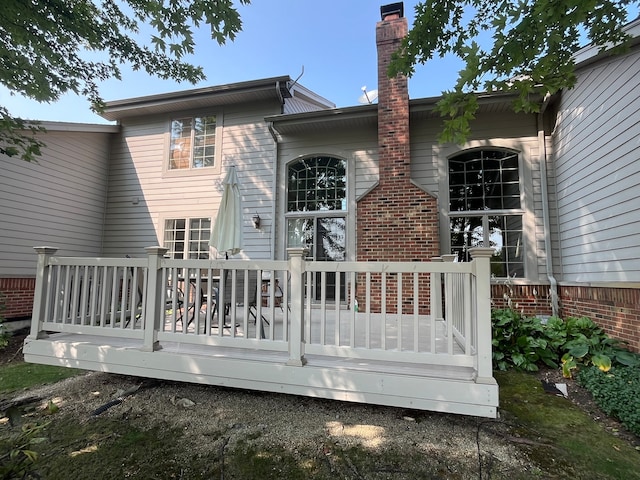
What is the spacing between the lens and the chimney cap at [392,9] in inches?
260

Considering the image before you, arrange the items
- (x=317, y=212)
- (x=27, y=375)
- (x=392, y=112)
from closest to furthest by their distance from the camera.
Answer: (x=27, y=375)
(x=392, y=112)
(x=317, y=212)

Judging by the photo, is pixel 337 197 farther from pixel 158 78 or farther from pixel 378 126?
pixel 158 78

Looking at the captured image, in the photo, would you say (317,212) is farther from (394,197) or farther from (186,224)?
(186,224)

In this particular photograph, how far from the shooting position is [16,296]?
6.54 m

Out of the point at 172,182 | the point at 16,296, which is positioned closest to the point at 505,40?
the point at 172,182

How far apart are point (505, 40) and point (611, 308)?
385 cm

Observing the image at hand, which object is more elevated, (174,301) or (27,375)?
(174,301)

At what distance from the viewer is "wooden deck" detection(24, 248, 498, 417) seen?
8.79 feet

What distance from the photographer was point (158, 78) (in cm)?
531

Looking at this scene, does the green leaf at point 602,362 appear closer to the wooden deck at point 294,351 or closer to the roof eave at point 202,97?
the wooden deck at point 294,351

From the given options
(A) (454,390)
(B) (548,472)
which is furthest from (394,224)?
(B) (548,472)

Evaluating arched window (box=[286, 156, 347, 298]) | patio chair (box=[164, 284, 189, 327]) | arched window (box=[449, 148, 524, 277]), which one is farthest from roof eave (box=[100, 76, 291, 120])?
patio chair (box=[164, 284, 189, 327])

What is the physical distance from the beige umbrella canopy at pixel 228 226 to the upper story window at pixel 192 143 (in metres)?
3.83

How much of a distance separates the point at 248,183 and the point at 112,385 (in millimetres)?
4953
